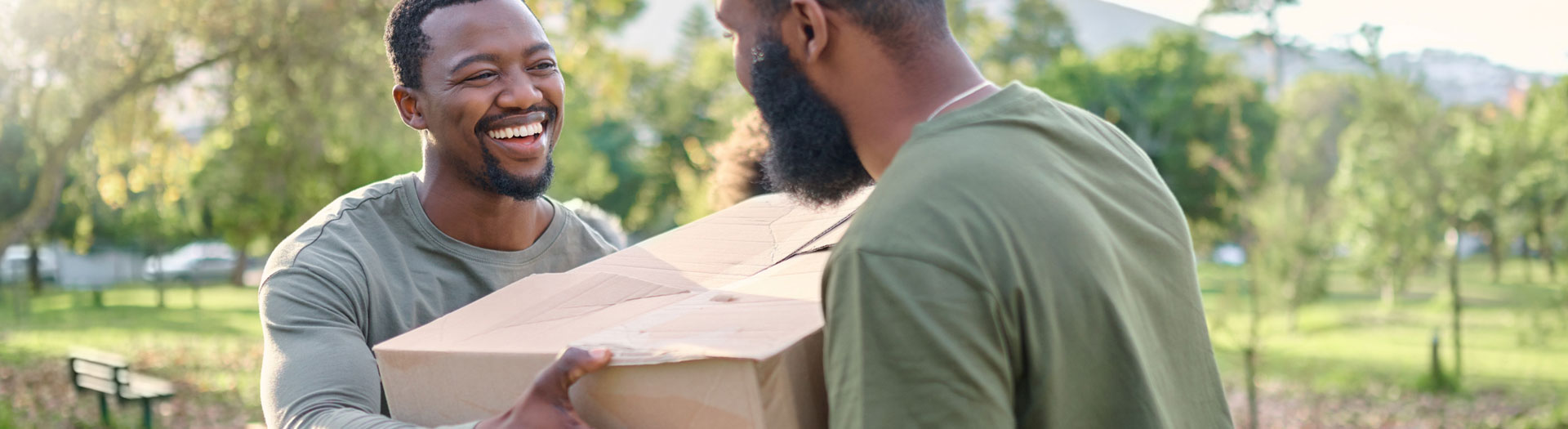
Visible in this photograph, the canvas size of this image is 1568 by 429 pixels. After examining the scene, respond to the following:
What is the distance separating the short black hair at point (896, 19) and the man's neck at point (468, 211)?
1.22m

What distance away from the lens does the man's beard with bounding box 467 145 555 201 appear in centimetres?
258

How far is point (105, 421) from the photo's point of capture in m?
9.02

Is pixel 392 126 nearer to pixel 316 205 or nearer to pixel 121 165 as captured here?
pixel 121 165

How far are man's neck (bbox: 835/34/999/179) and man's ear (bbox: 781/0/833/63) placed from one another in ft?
0.22

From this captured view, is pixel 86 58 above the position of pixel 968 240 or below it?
above

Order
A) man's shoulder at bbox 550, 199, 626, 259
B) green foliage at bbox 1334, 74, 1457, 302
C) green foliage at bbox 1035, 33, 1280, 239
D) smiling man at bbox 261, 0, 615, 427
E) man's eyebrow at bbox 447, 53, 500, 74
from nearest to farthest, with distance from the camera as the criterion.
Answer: smiling man at bbox 261, 0, 615, 427
man's eyebrow at bbox 447, 53, 500, 74
man's shoulder at bbox 550, 199, 626, 259
green foliage at bbox 1334, 74, 1457, 302
green foliage at bbox 1035, 33, 1280, 239

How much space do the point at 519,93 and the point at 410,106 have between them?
0.99 ft

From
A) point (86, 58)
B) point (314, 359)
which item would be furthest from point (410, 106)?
point (86, 58)

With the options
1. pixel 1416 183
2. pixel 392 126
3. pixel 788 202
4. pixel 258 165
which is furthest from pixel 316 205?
pixel 788 202

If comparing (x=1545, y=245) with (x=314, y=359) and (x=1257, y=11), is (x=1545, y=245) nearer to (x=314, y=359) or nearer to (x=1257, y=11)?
(x=314, y=359)

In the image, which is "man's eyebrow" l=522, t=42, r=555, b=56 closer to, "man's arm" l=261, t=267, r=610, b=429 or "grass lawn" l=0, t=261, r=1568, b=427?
"man's arm" l=261, t=267, r=610, b=429

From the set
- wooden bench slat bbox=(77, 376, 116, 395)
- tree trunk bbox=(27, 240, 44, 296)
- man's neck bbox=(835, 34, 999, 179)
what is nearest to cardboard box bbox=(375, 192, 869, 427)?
man's neck bbox=(835, 34, 999, 179)

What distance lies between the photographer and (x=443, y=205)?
8.60 ft

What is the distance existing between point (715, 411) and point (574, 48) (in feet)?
27.2
